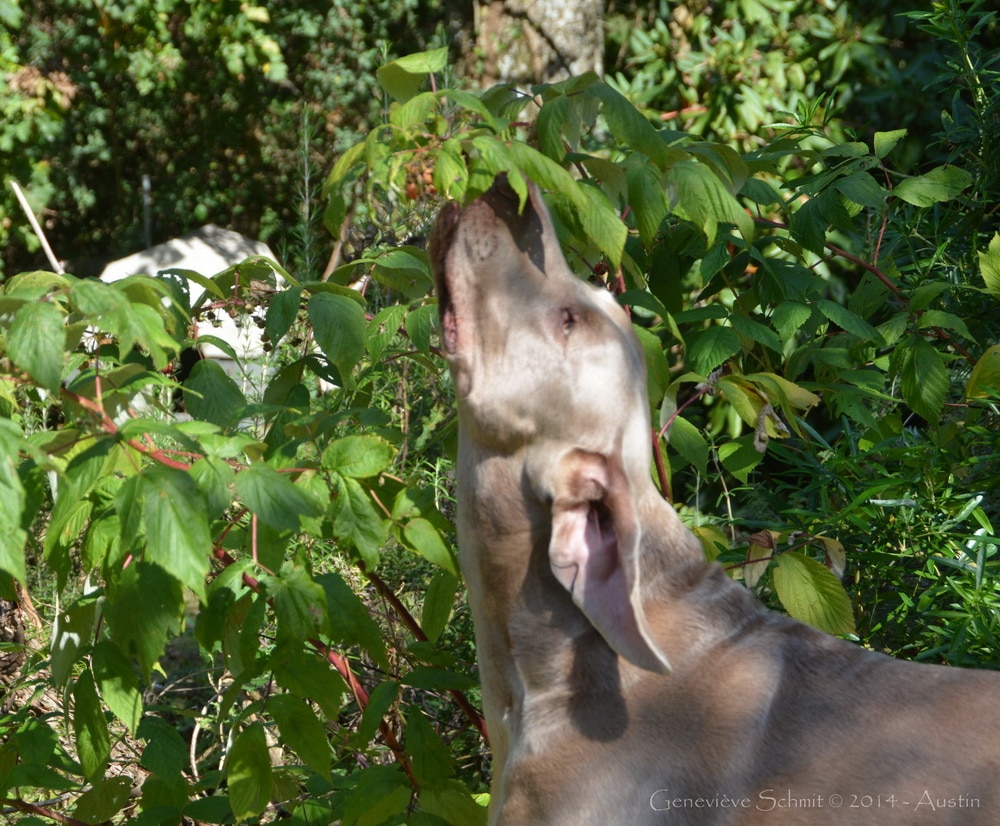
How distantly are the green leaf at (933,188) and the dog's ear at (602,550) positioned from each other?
1.46 m

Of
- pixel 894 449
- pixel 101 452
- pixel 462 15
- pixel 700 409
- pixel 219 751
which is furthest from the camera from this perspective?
pixel 462 15

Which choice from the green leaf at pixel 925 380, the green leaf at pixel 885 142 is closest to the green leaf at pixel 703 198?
the green leaf at pixel 925 380

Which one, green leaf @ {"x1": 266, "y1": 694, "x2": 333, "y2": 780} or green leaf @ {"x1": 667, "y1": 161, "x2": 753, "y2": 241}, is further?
green leaf @ {"x1": 667, "y1": 161, "x2": 753, "y2": 241}

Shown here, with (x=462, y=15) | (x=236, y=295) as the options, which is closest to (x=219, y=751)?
(x=236, y=295)

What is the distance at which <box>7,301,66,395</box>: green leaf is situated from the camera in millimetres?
1687

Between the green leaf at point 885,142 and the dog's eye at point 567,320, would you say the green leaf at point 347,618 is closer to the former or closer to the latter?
the dog's eye at point 567,320

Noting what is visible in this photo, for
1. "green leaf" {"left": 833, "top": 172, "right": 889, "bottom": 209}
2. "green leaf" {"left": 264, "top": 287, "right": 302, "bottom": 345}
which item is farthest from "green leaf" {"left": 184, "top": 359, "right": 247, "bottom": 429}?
"green leaf" {"left": 833, "top": 172, "right": 889, "bottom": 209}

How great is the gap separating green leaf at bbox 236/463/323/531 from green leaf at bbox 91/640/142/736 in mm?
470

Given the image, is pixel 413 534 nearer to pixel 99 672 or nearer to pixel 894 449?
pixel 99 672

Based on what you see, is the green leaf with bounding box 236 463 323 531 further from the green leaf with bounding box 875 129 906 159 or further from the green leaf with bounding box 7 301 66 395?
the green leaf with bounding box 875 129 906 159

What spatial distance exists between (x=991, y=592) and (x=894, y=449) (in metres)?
0.57

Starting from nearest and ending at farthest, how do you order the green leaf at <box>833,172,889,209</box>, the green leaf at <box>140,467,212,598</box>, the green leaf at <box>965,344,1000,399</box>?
the green leaf at <box>140,467,212,598</box>, the green leaf at <box>965,344,1000,399</box>, the green leaf at <box>833,172,889,209</box>

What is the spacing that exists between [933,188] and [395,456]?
1.75 m

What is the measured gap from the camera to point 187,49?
900 centimetres
